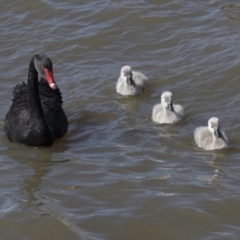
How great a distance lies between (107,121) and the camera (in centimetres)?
920

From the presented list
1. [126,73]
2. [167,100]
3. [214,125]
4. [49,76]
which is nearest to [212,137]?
[214,125]

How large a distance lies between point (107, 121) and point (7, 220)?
9.88 feet

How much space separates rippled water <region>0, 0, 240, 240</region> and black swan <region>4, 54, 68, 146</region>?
12 centimetres

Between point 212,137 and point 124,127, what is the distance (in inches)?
48.5

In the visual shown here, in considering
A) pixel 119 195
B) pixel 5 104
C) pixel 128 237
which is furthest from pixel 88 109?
pixel 128 237

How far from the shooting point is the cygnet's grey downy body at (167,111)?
28.8ft

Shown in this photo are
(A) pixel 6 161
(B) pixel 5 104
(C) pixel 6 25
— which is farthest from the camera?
(C) pixel 6 25

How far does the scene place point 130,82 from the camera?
9711mm

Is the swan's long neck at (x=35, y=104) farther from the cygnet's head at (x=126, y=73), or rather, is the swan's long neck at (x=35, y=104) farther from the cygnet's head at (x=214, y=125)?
the cygnet's head at (x=214, y=125)

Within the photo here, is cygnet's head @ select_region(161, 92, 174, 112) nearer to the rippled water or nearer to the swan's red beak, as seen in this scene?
the rippled water

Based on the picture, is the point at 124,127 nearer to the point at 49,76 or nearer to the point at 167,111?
the point at 167,111

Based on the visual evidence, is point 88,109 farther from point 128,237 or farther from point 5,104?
point 128,237

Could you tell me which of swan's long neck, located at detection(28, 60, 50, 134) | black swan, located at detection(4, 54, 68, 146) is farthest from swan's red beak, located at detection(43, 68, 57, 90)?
swan's long neck, located at detection(28, 60, 50, 134)

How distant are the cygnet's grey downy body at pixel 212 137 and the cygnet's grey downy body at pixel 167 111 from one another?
22.9 inches
